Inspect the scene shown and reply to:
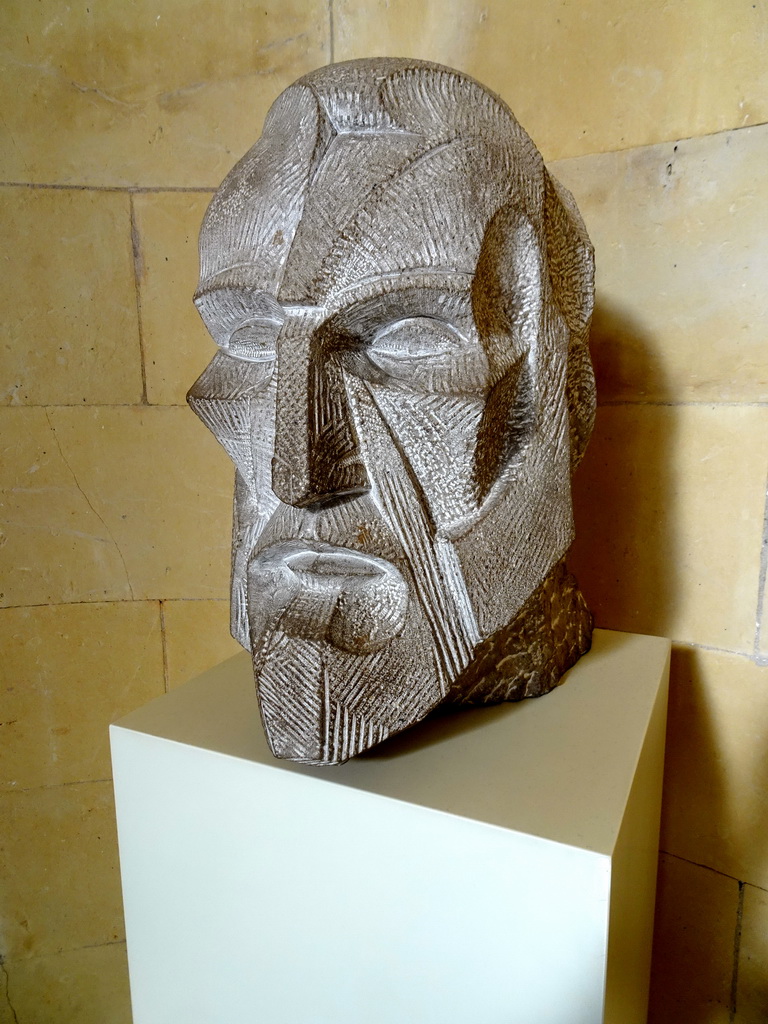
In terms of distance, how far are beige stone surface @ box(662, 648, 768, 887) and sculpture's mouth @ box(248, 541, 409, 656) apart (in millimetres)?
871

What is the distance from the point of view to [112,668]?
5.90 ft

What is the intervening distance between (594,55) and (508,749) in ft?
4.28

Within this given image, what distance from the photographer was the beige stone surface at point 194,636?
1792 millimetres

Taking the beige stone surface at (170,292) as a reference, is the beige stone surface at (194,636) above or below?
below

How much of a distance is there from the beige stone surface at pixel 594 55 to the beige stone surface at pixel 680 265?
1.9 inches

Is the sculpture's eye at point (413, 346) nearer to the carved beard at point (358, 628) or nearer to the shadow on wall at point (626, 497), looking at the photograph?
the carved beard at point (358, 628)

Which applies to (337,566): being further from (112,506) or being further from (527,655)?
(112,506)

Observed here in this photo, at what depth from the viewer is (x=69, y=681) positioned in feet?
5.82

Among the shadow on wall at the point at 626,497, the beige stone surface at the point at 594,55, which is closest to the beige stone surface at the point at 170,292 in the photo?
the beige stone surface at the point at 594,55

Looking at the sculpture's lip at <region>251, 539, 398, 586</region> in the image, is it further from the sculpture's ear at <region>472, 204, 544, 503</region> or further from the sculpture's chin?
the sculpture's ear at <region>472, 204, 544, 503</region>

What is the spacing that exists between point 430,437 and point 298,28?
3.99ft

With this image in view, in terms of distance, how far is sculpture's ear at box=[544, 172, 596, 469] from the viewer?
3.28ft

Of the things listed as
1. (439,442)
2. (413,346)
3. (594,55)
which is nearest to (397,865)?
(439,442)

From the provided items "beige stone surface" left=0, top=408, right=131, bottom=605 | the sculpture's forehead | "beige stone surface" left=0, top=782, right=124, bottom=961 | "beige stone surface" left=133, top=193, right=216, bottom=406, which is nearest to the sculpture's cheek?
the sculpture's forehead
